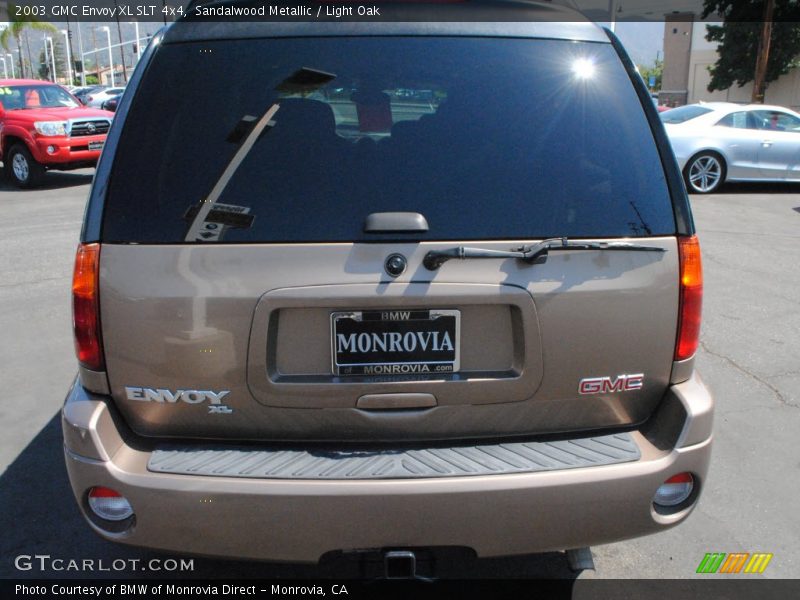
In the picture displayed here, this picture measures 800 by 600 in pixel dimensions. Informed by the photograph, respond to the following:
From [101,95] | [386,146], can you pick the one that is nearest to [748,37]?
[101,95]

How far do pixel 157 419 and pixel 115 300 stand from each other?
395 millimetres

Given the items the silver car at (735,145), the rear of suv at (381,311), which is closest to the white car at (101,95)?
the silver car at (735,145)

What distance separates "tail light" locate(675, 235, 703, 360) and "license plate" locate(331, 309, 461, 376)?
28.7 inches

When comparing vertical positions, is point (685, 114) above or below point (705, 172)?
above

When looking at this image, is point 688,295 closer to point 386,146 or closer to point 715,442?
point 386,146

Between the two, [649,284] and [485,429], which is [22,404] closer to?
[485,429]

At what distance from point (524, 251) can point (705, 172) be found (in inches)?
475

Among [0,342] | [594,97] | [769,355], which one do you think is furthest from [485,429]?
[0,342]

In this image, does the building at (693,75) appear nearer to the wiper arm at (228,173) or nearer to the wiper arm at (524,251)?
the wiper arm at (524,251)

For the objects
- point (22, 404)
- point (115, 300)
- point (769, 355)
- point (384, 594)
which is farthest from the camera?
point (769, 355)

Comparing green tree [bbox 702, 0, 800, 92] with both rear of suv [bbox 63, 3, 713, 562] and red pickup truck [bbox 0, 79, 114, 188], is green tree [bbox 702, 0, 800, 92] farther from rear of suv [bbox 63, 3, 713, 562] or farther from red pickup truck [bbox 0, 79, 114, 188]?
rear of suv [bbox 63, 3, 713, 562]

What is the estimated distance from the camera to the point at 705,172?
42.9 ft

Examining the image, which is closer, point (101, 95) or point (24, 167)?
point (24, 167)

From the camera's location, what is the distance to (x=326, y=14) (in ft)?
8.35
